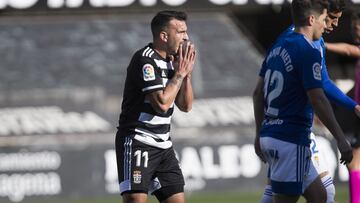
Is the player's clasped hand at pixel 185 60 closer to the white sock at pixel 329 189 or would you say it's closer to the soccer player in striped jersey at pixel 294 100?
the soccer player in striped jersey at pixel 294 100

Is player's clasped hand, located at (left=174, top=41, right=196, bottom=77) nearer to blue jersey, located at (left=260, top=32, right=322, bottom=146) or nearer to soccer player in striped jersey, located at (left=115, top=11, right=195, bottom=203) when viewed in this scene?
soccer player in striped jersey, located at (left=115, top=11, right=195, bottom=203)

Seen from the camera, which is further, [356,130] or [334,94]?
[356,130]

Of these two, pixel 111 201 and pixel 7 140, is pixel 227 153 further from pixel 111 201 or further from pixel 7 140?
pixel 7 140

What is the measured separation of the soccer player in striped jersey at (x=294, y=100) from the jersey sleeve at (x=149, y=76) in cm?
91

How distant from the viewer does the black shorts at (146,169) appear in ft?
24.7

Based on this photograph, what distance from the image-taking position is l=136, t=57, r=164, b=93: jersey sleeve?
740 cm

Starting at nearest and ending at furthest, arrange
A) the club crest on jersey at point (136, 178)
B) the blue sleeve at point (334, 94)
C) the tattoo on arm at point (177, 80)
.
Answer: the blue sleeve at point (334, 94) < the tattoo on arm at point (177, 80) < the club crest on jersey at point (136, 178)

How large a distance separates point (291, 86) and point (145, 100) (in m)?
1.30

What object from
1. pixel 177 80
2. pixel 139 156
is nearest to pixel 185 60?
pixel 177 80

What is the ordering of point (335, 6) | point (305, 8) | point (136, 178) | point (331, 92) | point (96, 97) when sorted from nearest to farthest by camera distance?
point (305, 8) < point (335, 6) < point (331, 92) < point (136, 178) < point (96, 97)

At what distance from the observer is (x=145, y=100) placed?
297 inches

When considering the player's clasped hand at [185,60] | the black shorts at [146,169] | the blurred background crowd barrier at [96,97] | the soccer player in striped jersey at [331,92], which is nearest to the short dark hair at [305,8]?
the soccer player in striped jersey at [331,92]

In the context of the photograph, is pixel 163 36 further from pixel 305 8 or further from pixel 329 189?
pixel 329 189

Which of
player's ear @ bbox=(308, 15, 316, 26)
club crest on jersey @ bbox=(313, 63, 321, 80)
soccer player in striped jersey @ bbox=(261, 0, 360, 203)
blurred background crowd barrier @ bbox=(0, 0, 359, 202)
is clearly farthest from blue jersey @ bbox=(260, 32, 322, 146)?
blurred background crowd barrier @ bbox=(0, 0, 359, 202)
